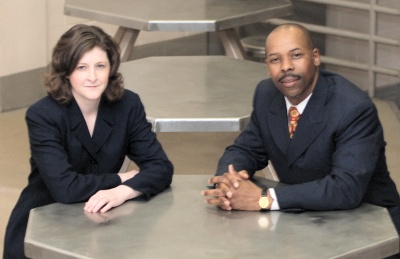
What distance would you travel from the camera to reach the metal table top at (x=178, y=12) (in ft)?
19.7

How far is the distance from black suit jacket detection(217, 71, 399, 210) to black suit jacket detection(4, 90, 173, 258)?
327 mm

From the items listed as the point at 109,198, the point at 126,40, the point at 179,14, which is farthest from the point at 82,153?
the point at 126,40

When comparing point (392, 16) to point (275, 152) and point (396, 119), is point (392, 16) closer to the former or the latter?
point (396, 119)

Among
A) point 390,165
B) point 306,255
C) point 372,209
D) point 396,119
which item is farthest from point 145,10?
point 306,255

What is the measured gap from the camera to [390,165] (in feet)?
22.3

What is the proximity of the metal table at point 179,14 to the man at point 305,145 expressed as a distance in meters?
2.05

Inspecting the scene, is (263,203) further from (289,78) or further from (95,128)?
(95,128)

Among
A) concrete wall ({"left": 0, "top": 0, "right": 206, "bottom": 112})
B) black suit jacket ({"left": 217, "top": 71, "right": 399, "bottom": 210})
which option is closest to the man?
black suit jacket ({"left": 217, "top": 71, "right": 399, "bottom": 210})

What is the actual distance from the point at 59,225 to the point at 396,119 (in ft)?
16.2

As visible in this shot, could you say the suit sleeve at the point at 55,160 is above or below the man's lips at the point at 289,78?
below

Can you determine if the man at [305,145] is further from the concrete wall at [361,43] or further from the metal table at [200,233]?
the concrete wall at [361,43]

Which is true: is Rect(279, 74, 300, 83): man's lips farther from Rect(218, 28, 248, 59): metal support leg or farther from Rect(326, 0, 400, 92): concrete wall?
Rect(326, 0, 400, 92): concrete wall

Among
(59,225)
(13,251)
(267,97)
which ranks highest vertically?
(267,97)

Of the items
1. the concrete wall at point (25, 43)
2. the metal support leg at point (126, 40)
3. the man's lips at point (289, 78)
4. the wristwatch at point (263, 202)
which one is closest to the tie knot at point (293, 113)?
the man's lips at point (289, 78)
